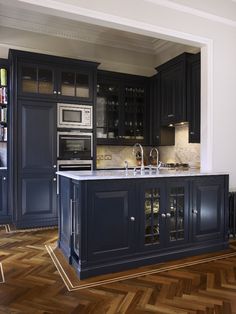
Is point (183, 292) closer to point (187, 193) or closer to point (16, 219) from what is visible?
point (187, 193)

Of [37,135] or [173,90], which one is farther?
[173,90]

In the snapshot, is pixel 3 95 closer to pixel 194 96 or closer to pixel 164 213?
pixel 194 96

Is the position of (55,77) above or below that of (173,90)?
above

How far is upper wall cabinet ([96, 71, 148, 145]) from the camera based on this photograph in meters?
5.04

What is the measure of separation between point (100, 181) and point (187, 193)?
1.09 metres

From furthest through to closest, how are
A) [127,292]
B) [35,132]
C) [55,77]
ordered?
[55,77] → [35,132] → [127,292]

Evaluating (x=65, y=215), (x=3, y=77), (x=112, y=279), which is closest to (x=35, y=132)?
(x=3, y=77)

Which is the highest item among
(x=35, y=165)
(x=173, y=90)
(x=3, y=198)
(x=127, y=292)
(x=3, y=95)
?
(x=173, y=90)

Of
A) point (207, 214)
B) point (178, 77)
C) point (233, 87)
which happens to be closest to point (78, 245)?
point (207, 214)

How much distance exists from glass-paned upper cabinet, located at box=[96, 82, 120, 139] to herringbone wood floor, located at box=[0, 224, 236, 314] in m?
2.76

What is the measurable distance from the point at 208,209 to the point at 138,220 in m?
0.97

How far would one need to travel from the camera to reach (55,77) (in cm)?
432

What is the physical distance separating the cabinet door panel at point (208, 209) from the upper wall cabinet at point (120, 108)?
2.29m

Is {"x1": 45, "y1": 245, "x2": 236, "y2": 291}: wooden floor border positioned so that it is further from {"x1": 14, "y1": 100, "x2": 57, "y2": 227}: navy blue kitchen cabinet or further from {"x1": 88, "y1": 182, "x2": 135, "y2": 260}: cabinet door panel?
{"x1": 14, "y1": 100, "x2": 57, "y2": 227}: navy blue kitchen cabinet
